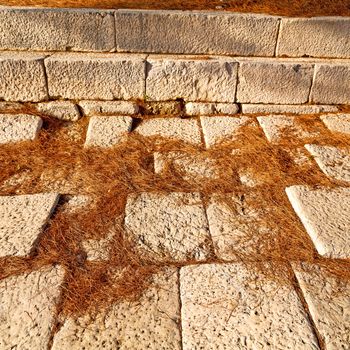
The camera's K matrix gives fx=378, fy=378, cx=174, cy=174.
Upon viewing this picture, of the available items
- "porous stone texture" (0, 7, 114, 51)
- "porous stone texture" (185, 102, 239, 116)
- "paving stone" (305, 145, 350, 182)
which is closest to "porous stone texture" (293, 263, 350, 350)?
"paving stone" (305, 145, 350, 182)

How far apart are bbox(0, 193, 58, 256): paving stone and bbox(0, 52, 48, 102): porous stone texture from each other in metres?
1.35

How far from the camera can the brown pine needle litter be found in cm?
183

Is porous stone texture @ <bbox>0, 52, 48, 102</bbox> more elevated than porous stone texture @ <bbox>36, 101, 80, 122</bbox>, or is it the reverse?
porous stone texture @ <bbox>0, 52, 48, 102</bbox>

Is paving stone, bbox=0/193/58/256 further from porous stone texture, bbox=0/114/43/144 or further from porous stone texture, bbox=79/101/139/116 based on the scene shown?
porous stone texture, bbox=79/101/139/116

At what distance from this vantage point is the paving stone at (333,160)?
261 cm

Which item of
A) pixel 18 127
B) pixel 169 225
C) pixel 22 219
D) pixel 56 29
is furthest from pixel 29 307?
pixel 56 29

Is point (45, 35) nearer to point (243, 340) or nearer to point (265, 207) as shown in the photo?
point (265, 207)

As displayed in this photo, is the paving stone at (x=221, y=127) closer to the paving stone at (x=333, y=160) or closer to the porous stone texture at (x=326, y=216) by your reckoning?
the paving stone at (x=333, y=160)

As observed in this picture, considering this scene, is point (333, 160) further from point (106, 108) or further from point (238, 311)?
point (106, 108)

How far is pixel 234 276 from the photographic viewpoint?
182 cm

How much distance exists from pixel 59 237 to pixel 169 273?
645 mm

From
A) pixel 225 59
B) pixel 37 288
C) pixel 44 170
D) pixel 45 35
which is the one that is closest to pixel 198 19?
pixel 225 59

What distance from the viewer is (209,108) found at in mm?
3477

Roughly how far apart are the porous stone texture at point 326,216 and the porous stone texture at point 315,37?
1.61 m
